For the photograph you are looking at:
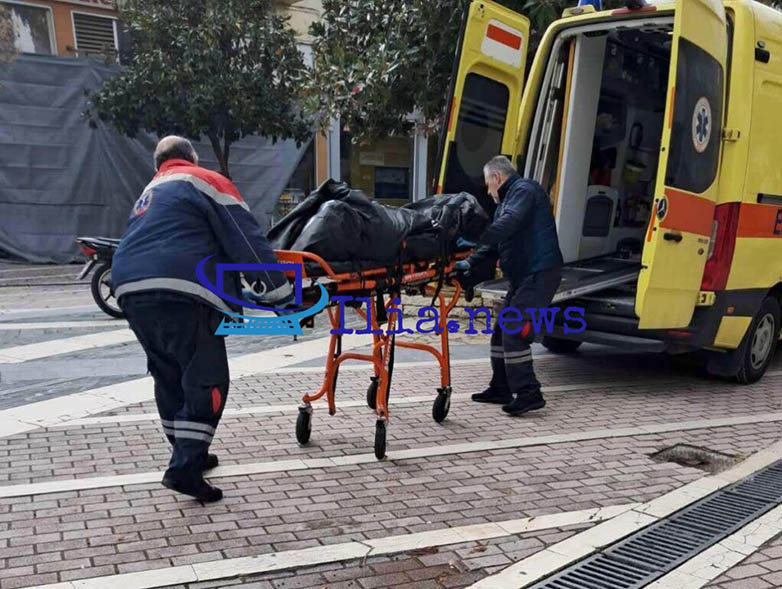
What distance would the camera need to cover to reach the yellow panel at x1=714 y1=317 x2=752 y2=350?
5.82 metres

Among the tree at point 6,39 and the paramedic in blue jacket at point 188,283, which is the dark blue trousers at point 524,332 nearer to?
the paramedic in blue jacket at point 188,283

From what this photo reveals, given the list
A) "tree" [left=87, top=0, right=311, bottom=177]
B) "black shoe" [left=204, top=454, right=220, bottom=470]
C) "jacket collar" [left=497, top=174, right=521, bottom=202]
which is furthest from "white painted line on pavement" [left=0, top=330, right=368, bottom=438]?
"tree" [left=87, top=0, right=311, bottom=177]

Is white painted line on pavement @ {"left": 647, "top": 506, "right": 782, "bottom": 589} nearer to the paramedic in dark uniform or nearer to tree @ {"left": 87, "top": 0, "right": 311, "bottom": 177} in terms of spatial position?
the paramedic in dark uniform

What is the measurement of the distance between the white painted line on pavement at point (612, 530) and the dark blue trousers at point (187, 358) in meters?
1.54

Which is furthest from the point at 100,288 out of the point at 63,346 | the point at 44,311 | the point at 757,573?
the point at 757,573

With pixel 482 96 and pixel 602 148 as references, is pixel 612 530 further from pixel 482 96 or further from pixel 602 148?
pixel 602 148

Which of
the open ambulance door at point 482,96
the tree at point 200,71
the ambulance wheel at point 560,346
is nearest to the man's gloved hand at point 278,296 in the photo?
the open ambulance door at point 482,96

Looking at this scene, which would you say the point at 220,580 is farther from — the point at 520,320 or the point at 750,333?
the point at 750,333

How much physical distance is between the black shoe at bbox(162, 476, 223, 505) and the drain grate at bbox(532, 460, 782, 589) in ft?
5.54

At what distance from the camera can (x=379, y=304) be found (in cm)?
440

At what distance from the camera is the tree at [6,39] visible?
1299 cm

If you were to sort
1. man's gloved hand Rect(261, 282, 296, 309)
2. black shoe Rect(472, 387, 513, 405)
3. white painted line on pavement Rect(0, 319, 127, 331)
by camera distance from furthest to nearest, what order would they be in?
1. white painted line on pavement Rect(0, 319, 127, 331)
2. black shoe Rect(472, 387, 513, 405)
3. man's gloved hand Rect(261, 282, 296, 309)

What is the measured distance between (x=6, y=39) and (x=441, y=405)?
12170 mm

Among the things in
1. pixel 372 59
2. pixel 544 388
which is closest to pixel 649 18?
pixel 544 388
